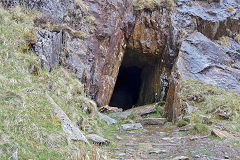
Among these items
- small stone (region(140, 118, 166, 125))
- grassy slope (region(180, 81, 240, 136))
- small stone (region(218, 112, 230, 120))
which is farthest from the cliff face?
small stone (region(218, 112, 230, 120))

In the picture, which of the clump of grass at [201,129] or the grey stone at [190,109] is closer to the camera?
the clump of grass at [201,129]

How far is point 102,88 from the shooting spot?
29.9 feet

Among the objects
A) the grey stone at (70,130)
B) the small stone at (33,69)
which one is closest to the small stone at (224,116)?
the grey stone at (70,130)

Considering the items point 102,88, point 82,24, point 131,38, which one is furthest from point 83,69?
point 131,38

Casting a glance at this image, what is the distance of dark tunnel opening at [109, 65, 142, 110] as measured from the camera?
1599 cm

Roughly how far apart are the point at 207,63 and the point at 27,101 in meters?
7.84

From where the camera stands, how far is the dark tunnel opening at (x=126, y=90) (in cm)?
1599

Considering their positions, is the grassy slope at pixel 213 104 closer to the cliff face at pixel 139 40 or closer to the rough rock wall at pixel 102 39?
the cliff face at pixel 139 40

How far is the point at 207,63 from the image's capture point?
9352mm

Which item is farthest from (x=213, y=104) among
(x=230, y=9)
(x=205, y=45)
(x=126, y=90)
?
(x=126, y=90)

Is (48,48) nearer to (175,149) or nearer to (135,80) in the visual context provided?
(175,149)

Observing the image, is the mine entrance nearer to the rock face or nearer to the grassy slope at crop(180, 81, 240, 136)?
the rock face

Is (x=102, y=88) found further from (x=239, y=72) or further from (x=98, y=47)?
(x=239, y=72)

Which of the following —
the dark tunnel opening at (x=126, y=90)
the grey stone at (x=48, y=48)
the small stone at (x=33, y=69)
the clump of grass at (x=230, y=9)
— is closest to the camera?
the small stone at (x=33, y=69)
